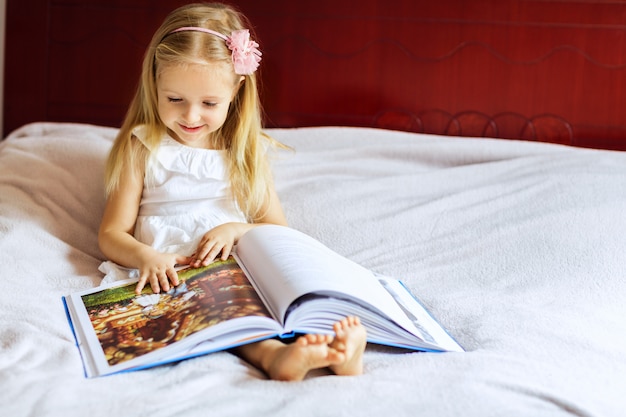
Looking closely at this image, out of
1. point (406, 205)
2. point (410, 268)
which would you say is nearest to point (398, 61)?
point (406, 205)

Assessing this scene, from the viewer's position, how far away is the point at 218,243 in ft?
4.19

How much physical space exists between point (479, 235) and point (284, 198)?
42 cm

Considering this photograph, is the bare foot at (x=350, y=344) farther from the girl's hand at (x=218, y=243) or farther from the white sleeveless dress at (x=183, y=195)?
the white sleeveless dress at (x=183, y=195)

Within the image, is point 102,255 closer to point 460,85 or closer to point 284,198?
point 284,198

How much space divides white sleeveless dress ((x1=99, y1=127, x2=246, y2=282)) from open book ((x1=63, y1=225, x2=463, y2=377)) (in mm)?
235

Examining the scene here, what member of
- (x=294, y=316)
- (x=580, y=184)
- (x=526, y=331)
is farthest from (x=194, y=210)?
(x=580, y=184)

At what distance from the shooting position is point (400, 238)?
152cm

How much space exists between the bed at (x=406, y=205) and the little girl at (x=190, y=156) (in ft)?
0.36

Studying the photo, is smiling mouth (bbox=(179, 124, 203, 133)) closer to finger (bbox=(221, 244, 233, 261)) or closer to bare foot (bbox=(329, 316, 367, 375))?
finger (bbox=(221, 244, 233, 261))

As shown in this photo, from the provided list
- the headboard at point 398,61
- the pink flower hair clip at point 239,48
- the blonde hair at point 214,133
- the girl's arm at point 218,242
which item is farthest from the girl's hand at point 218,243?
the headboard at point 398,61

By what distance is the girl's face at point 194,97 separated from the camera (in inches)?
53.4

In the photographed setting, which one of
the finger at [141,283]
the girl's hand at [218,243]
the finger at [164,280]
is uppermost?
the girl's hand at [218,243]

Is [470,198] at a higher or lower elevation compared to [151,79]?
lower

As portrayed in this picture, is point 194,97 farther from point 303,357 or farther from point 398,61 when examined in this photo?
point 398,61
